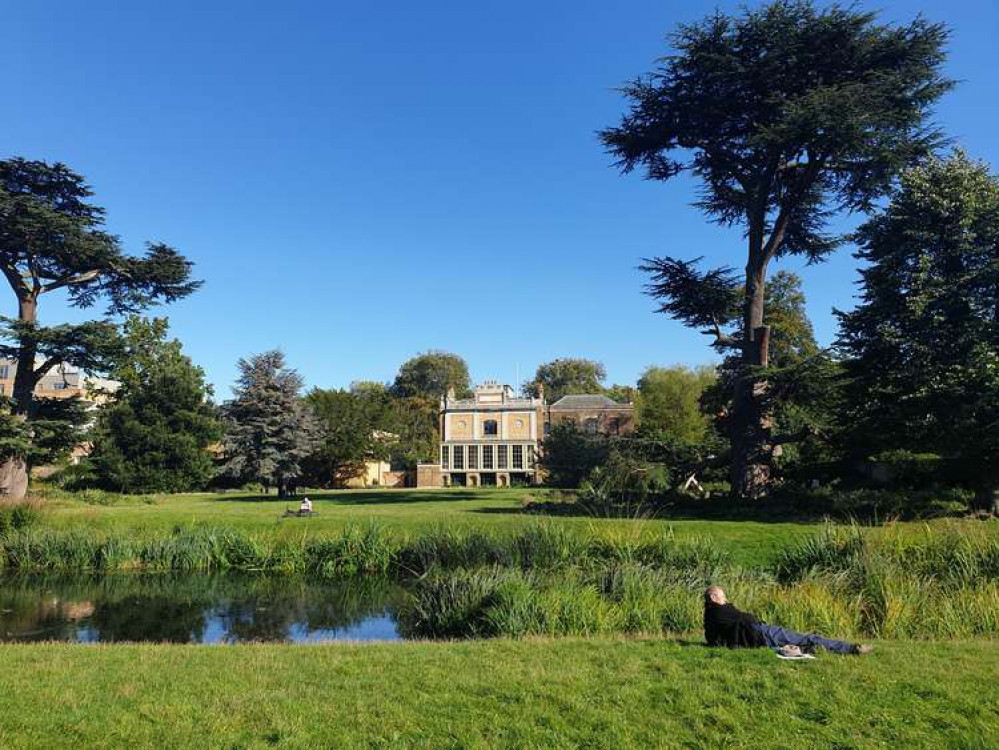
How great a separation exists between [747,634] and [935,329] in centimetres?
1359

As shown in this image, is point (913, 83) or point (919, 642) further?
point (913, 83)

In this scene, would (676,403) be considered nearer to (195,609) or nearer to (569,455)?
(569,455)

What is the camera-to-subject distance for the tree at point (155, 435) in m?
36.2

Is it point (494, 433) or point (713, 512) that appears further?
point (494, 433)

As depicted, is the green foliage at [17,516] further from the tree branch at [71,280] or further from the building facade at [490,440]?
the building facade at [490,440]

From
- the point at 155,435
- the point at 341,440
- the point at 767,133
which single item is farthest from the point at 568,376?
the point at 767,133

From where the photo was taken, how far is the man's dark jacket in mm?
7004

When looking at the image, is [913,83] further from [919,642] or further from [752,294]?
[919,642]

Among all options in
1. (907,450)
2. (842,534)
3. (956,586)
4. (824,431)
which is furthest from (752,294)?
(956,586)

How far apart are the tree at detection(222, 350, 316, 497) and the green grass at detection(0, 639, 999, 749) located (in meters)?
29.8

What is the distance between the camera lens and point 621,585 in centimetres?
1027

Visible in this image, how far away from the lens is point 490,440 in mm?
54969

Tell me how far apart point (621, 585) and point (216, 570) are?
1001 centimetres

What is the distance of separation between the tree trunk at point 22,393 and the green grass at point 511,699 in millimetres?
23560
